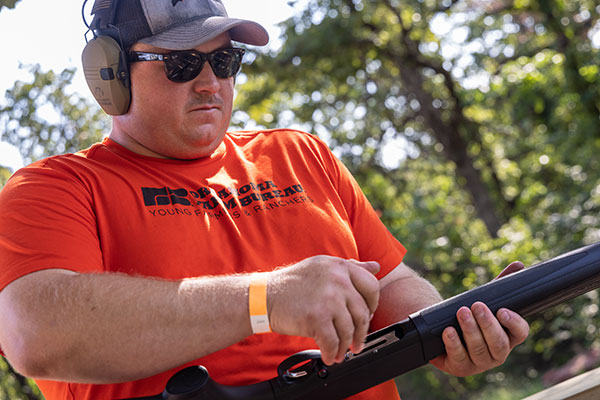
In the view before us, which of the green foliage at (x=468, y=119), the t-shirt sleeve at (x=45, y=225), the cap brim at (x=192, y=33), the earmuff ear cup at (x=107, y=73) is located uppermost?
the cap brim at (x=192, y=33)

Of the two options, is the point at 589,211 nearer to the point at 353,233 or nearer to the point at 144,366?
the point at 353,233

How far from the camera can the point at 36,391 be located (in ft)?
9.78

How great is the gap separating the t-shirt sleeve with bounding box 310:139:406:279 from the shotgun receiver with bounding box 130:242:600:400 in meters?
0.50

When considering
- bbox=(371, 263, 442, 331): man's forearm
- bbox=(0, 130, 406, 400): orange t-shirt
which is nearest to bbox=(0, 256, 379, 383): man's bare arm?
bbox=(0, 130, 406, 400): orange t-shirt

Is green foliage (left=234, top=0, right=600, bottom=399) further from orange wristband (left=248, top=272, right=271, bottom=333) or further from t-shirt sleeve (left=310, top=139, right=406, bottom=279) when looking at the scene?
orange wristband (left=248, top=272, right=271, bottom=333)

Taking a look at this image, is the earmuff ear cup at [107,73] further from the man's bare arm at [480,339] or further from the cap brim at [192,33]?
the man's bare arm at [480,339]

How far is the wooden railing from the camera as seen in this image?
5.26ft

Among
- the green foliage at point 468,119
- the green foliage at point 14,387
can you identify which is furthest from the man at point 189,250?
the green foliage at point 468,119

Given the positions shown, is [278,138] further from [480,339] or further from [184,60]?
[480,339]

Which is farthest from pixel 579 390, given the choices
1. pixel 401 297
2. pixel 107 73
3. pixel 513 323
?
pixel 107 73

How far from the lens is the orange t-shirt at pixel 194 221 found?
4.60ft

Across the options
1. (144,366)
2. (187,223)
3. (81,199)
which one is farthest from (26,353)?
(187,223)

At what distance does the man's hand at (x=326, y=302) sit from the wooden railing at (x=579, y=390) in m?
0.77

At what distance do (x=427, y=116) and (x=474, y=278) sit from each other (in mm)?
3178
